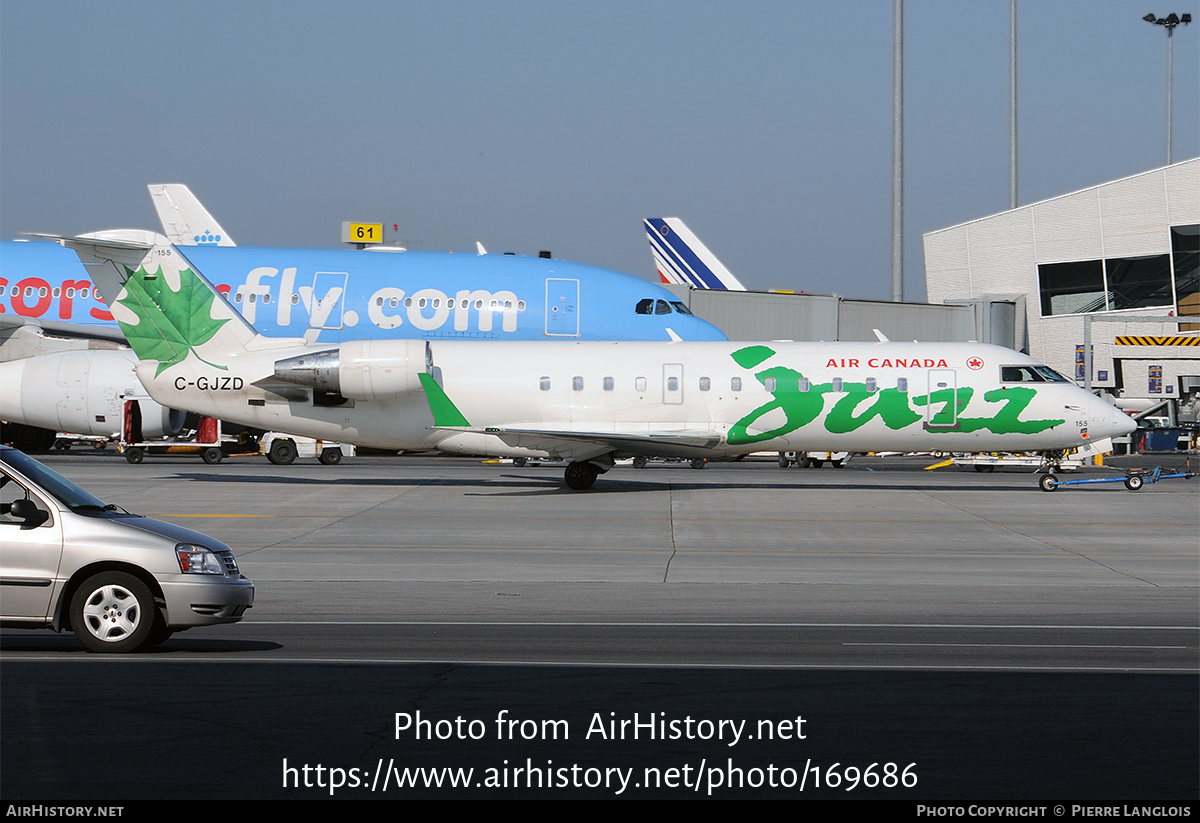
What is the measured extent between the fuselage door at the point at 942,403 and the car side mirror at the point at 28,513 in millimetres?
22363

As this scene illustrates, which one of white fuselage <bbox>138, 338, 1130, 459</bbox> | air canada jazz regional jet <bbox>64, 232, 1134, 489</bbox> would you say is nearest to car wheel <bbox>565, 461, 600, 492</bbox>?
air canada jazz regional jet <bbox>64, 232, 1134, 489</bbox>

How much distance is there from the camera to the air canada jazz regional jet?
2952 centimetres

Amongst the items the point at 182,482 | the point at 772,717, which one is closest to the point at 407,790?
the point at 772,717

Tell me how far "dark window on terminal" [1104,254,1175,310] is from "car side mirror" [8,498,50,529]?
183ft

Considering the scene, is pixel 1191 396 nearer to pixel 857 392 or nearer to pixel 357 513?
pixel 857 392

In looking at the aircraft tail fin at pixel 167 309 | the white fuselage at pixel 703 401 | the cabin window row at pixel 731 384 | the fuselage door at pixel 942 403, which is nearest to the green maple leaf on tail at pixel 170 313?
the aircraft tail fin at pixel 167 309

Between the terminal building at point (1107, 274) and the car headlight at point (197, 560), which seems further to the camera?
the terminal building at point (1107, 274)

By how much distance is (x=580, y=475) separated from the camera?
30.6m

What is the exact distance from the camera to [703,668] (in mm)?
10664

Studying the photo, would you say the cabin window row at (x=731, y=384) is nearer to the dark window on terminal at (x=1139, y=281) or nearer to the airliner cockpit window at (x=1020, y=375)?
the airliner cockpit window at (x=1020, y=375)

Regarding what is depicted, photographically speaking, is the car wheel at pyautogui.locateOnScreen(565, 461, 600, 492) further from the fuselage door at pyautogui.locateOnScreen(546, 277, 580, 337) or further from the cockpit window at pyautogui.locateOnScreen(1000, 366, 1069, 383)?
the cockpit window at pyautogui.locateOnScreen(1000, 366, 1069, 383)

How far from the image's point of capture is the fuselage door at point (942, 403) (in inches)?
1166

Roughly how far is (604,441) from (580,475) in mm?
1539

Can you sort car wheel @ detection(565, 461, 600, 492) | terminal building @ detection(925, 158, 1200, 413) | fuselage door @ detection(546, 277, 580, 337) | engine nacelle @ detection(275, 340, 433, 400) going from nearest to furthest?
engine nacelle @ detection(275, 340, 433, 400) → car wheel @ detection(565, 461, 600, 492) → fuselage door @ detection(546, 277, 580, 337) → terminal building @ detection(925, 158, 1200, 413)
